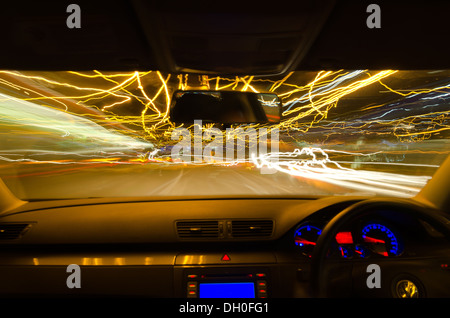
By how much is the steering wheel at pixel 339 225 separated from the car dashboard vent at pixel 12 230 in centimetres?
298

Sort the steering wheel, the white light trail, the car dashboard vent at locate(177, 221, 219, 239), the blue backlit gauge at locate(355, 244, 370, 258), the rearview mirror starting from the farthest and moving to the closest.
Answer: the white light trail, the rearview mirror, the car dashboard vent at locate(177, 221, 219, 239), the blue backlit gauge at locate(355, 244, 370, 258), the steering wheel

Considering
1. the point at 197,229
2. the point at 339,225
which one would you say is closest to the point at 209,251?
the point at 197,229

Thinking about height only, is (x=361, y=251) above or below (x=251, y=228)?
below

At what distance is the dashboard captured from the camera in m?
2.88

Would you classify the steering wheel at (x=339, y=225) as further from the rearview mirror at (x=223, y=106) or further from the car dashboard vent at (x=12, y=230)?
the car dashboard vent at (x=12, y=230)

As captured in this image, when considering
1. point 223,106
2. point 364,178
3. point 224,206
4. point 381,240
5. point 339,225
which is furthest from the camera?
point 364,178

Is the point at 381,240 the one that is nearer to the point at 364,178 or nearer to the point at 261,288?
the point at 261,288

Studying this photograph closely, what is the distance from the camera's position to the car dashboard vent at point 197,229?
3277 mm

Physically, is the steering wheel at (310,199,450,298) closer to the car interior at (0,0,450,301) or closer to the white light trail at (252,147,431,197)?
the car interior at (0,0,450,301)

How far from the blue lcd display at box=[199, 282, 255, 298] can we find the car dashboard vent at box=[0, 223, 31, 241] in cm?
201

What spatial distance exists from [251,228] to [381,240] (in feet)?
4.29

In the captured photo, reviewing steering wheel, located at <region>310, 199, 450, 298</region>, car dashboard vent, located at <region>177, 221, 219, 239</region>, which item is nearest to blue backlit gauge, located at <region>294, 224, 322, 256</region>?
car dashboard vent, located at <region>177, 221, 219, 239</region>

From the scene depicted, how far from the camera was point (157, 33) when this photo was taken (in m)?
2.53

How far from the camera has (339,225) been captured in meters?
2.22
